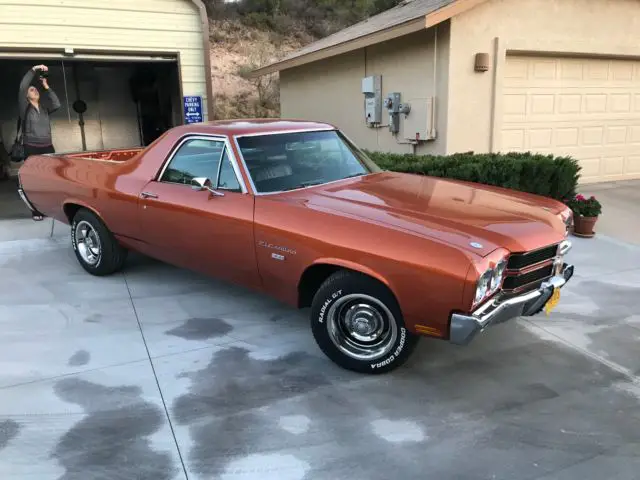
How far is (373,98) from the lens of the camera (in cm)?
1011

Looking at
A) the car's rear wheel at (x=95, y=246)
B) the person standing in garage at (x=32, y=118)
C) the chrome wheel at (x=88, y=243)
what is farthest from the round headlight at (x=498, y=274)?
the person standing in garage at (x=32, y=118)

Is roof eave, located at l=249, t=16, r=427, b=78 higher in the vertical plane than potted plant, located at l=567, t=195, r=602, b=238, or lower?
higher

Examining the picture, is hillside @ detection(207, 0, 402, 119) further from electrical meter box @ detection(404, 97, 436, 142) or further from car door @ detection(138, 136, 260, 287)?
car door @ detection(138, 136, 260, 287)

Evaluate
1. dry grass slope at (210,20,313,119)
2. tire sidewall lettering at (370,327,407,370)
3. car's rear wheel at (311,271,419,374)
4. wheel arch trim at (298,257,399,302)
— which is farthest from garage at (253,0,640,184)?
dry grass slope at (210,20,313,119)

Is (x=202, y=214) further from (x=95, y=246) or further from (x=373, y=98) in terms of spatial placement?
(x=373, y=98)

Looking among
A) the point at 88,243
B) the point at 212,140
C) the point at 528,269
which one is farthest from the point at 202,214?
the point at 528,269

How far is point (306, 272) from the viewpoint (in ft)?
12.5

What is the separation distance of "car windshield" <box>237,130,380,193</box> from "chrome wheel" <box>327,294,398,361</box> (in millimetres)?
1105

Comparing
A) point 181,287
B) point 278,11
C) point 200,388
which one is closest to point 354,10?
point 278,11

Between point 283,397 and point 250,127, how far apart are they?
2309mm

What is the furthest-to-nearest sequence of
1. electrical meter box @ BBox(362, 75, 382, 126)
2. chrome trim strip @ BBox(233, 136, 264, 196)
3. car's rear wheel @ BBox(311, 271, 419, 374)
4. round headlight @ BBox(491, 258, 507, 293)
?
electrical meter box @ BBox(362, 75, 382, 126) → chrome trim strip @ BBox(233, 136, 264, 196) → car's rear wheel @ BBox(311, 271, 419, 374) → round headlight @ BBox(491, 258, 507, 293)

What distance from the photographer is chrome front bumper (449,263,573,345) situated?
3.06 meters

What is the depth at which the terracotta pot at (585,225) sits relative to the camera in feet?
23.4

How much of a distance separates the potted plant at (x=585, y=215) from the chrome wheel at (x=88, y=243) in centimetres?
589
